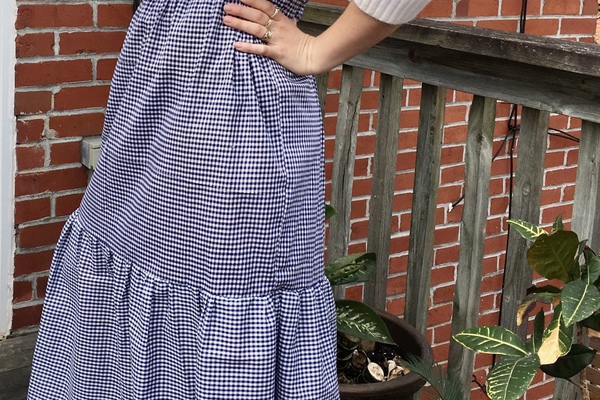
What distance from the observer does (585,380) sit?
2.20 m

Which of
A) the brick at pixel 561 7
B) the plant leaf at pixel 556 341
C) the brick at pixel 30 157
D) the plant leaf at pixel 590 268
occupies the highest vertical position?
the brick at pixel 561 7

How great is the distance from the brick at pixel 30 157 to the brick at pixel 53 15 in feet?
1.16

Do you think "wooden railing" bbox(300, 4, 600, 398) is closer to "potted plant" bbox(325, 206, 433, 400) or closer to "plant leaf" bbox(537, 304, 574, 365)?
"potted plant" bbox(325, 206, 433, 400)

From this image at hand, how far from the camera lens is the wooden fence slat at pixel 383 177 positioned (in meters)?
2.70

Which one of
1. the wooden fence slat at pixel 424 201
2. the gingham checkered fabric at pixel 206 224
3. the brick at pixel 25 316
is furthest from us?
the brick at pixel 25 316

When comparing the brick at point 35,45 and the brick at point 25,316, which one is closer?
the brick at point 35,45

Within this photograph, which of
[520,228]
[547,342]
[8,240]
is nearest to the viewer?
[547,342]

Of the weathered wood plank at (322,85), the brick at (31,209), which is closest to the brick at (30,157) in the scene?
the brick at (31,209)

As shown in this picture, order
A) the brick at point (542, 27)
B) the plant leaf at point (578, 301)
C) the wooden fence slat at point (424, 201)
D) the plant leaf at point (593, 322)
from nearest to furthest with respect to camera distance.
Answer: the plant leaf at point (578, 301) < the plant leaf at point (593, 322) < the wooden fence slat at point (424, 201) < the brick at point (542, 27)

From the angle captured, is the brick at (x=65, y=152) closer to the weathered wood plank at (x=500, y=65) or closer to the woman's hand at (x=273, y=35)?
the weathered wood plank at (x=500, y=65)

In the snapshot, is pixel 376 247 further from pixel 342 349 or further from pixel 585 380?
pixel 585 380

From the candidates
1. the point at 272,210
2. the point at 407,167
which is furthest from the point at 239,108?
the point at 407,167

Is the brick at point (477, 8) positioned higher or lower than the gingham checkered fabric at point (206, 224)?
higher

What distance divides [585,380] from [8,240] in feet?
5.50
